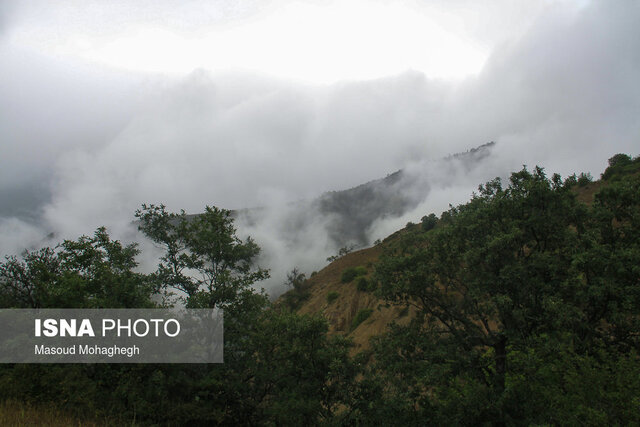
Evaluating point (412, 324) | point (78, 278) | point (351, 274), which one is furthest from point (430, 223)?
point (78, 278)

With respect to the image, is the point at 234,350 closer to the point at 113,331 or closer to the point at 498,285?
the point at 113,331

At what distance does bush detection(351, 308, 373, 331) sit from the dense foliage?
38278 millimetres

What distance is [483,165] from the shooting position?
642 ft

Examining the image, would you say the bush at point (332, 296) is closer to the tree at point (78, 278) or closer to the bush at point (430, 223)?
the bush at point (430, 223)

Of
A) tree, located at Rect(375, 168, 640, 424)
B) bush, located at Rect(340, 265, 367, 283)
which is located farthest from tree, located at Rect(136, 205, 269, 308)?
bush, located at Rect(340, 265, 367, 283)

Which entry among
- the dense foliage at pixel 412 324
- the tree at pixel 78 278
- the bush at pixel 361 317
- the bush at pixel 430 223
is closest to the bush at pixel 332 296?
the bush at pixel 361 317

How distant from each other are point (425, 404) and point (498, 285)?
5.63 meters

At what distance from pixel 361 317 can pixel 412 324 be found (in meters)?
39.1

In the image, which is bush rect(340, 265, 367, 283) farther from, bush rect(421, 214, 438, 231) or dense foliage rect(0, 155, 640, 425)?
dense foliage rect(0, 155, 640, 425)
